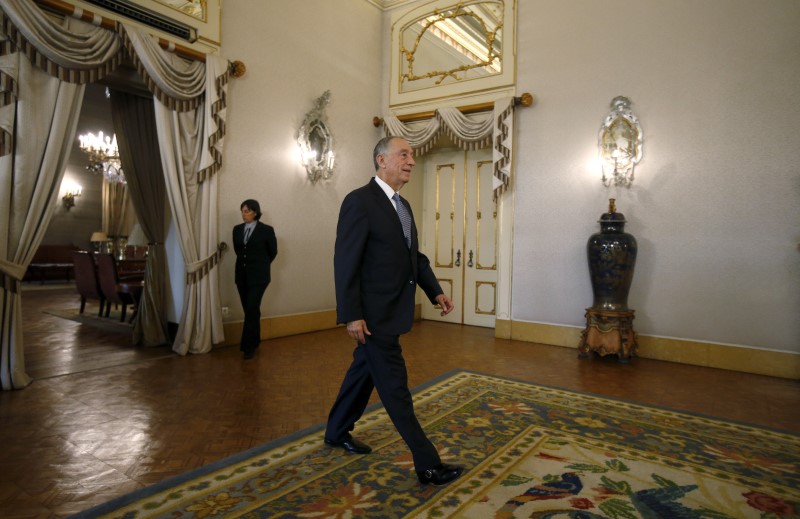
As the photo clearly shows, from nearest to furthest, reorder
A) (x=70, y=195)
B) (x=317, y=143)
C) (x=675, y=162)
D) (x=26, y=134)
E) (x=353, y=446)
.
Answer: (x=353, y=446), (x=26, y=134), (x=675, y=162), (x=317, y=143), (x=70, y=195)

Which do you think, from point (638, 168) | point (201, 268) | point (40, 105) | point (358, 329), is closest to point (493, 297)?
point (638, 168)

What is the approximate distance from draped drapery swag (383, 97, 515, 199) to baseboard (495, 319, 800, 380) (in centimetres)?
197

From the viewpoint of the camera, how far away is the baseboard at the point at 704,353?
14.9 ft

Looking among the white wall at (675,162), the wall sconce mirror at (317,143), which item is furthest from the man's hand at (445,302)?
the wall sconce mirror at (317,143)

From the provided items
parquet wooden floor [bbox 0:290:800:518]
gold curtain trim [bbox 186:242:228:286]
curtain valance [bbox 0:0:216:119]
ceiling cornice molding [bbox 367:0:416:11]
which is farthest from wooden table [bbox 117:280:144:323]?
ceiling cornice molding [bbox 367:0:416:11]

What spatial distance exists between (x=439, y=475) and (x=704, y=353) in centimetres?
414

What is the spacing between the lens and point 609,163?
5.47m

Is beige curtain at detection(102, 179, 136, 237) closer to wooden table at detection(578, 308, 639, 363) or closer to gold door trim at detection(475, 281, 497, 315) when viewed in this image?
gold door trim at detection(475, 281, 497, 315)

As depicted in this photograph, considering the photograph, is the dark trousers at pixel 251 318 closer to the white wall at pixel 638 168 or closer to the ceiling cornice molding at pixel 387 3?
the white wall at pixel 638 168

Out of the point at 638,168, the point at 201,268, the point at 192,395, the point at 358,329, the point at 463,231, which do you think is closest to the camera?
the point at 358,329

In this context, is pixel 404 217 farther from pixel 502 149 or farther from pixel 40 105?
pixel 502 149

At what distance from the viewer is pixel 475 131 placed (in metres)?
6.34

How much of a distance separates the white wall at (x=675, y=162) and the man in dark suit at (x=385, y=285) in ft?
13.3

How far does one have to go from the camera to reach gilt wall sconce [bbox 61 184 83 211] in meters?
11.9
